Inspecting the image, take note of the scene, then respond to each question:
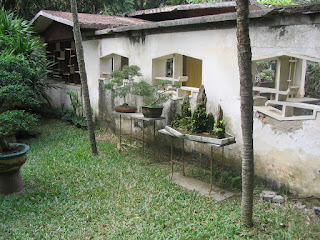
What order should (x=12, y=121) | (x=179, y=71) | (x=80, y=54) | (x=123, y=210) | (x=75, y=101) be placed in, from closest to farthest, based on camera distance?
(x=123, y=210), (x=12, y=121), (x=80, y=54), (x=179, y=71), (x=75, y=101)

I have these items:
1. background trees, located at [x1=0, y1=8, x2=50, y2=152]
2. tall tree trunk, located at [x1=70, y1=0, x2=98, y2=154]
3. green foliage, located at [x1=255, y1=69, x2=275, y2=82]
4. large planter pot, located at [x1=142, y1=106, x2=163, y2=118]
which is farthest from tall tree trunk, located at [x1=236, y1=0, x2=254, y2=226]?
green foliage, located at [x1=255, y1=69, x2=275, y2=82]

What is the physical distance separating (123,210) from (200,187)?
1.43 meters

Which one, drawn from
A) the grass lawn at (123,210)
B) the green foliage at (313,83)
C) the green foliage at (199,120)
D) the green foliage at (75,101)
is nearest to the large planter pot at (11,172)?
the grass lawn at (123,210)

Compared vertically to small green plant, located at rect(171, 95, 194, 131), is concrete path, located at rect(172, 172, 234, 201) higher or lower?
lower

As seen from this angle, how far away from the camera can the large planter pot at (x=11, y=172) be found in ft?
15.4

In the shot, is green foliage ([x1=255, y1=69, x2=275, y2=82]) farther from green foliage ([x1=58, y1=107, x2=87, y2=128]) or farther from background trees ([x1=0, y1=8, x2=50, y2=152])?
background trees ([x1=0, y1=8, x2=50, y2=152])

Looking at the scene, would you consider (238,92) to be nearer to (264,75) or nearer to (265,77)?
(264,75)

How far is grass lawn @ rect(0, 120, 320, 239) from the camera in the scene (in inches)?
151

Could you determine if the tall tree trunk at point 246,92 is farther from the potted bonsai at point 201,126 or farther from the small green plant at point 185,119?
the small green plant at point 185,119

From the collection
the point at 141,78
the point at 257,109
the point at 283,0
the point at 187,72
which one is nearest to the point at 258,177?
the point at 257,109

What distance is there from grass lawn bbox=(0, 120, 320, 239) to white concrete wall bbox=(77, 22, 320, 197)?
0.58 metres

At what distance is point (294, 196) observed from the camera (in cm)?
462

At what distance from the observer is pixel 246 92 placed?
11.3 ft

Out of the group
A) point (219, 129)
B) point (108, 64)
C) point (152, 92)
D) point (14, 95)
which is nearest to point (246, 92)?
point (219, 129)
